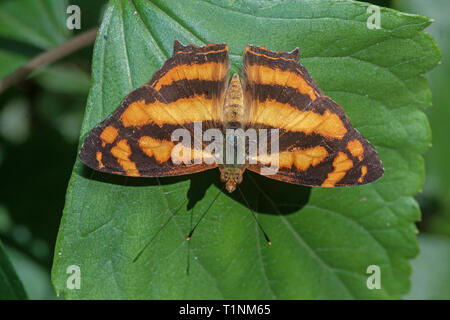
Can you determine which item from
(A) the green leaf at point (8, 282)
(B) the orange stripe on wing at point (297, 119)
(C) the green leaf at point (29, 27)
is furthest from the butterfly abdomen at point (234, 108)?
(C) the green leaf at point (29, 27)

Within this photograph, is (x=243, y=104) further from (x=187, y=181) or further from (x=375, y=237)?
(x=375, y=237)

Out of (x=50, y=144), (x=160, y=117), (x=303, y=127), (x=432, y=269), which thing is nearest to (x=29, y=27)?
(x=50, y=144)

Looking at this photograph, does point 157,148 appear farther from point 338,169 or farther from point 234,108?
point 338,169

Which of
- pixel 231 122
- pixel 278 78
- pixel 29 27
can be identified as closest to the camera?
pixel 278 78

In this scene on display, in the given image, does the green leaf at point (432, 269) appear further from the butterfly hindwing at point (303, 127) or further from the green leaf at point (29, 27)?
the green leaf at point (29, 27)

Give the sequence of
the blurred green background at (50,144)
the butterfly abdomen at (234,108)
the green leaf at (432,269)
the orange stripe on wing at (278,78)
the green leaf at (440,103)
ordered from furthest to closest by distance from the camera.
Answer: the green leaf at (432,269), the green leaf at (440,103), the blurred green background at (50,144), the butterfly abdomen at (234,108), the orange stripe on wing at (278,78)

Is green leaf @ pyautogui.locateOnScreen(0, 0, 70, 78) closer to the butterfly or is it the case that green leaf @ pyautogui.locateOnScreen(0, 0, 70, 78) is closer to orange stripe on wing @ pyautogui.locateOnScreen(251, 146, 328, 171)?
the butterfly

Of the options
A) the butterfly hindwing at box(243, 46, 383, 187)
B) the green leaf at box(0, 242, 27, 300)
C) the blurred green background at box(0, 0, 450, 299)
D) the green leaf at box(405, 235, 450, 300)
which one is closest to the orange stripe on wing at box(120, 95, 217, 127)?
the butterfly hindwing at box(243, 46, 383, 187)
